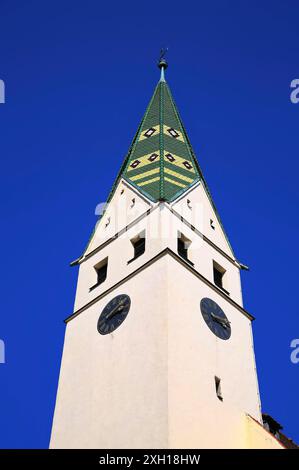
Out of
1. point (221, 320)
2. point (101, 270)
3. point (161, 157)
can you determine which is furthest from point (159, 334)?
point (161, 157)

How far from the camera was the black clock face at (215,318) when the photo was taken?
907 inches

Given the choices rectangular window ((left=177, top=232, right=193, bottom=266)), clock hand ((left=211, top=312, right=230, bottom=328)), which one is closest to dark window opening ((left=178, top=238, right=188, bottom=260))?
rectangular window ((left=177, top=232, right=193, bottom=266))

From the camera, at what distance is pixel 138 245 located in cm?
2602

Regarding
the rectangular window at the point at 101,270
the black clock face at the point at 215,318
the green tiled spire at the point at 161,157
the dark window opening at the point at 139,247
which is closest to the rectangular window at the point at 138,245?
the dark window opening at the point at 139,247

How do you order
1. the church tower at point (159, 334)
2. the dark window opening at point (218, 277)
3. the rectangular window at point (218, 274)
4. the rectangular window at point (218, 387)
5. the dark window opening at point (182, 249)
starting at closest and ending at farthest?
the church tower at point (159, 334)
the rectangular window at point (218, 387)
the dark window opening at point (182, 249)
the dark window opening at point (218, 277)
the rectangular window at point (218, 274)

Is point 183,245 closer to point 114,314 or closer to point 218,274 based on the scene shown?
point 218,274

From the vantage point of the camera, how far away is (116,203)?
29641mm

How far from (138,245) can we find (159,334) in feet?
17.9

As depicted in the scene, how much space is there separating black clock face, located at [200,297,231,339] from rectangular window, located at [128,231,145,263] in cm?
290

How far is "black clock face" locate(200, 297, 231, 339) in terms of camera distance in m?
23.0

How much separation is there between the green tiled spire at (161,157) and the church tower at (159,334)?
0.34ft

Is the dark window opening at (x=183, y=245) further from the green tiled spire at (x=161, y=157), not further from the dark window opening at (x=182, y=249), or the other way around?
the green tiled spire at (x=161, y=157)

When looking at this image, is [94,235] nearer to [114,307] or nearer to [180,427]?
[114,307]
